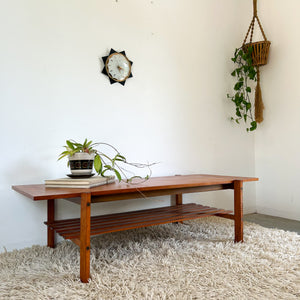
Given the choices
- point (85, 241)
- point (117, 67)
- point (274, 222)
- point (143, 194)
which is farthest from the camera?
point (274, 222)

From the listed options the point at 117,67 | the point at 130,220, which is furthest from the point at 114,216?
the point at 117,67

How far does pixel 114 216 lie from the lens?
1729 mm

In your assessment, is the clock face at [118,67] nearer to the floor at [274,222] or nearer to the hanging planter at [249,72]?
the hanging planter at [249,72]

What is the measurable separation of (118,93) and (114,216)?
93cm

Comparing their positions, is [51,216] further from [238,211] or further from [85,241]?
[238,211]

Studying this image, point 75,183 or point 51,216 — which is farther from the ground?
point 75,183

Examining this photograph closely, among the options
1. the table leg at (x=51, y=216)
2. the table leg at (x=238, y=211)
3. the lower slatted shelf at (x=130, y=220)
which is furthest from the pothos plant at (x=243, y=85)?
the table leg at (x=51, y=216)

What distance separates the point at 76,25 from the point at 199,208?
61.9 inches

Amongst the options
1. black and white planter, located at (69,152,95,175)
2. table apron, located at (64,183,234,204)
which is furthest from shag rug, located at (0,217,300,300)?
black and white planter, located at (69,152,95,175)

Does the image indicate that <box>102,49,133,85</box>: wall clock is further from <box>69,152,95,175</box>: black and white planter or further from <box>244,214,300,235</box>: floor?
<box>244,214,300,235</box>: floor

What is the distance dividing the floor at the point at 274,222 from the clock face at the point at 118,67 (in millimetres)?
1706

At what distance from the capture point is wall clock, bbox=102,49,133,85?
6.63ft

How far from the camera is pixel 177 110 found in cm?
240

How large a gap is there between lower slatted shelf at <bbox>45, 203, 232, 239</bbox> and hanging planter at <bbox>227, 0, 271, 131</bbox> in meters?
1.25
